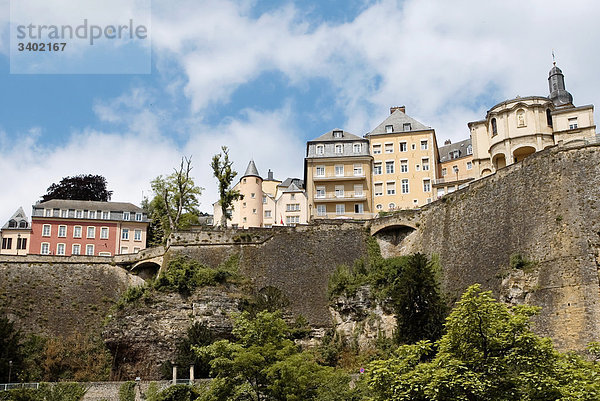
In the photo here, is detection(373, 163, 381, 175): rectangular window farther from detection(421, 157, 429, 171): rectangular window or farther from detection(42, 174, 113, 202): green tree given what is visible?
detection(42, 174, 113, 202): green tree

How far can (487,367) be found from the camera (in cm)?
1969

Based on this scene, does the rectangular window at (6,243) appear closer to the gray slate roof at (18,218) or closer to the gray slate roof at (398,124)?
the gray slate roof at (18,218)

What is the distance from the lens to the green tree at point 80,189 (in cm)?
7156

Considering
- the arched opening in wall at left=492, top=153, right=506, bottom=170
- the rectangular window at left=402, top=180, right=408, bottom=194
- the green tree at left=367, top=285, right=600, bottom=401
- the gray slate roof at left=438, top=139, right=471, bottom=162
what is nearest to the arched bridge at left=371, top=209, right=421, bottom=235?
the arched opening in wall at left=492, top=153, right=506, bottom=170

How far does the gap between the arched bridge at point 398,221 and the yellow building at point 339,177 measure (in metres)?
11.6

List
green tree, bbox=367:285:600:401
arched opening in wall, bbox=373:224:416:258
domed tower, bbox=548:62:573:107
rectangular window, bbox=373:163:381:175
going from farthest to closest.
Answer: rectangular window, bbox=373:163:381:175 → domed tower, bbox=548:62:573:107 → arched opening in wall, bbox=373:224:416:258 → green tree, bbox=367:285:600:401

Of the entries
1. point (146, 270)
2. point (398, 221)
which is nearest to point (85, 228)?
point (146, 270)

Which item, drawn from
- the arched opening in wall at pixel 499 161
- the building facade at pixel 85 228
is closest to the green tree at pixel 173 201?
the building facade at pixel 85 228

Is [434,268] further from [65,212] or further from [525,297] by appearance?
[65,212]

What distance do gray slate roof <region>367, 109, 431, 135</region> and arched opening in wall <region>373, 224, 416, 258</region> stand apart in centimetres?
1913

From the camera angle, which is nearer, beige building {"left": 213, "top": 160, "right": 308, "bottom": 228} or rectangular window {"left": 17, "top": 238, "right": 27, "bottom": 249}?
rectangular window {"left": 17, "top": 238, "right": 27, "bottom": 249}

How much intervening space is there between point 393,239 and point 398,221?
1.45 m

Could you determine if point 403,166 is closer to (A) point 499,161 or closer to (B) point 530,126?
(A) point 499,161

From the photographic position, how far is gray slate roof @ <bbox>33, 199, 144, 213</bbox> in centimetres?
6488
